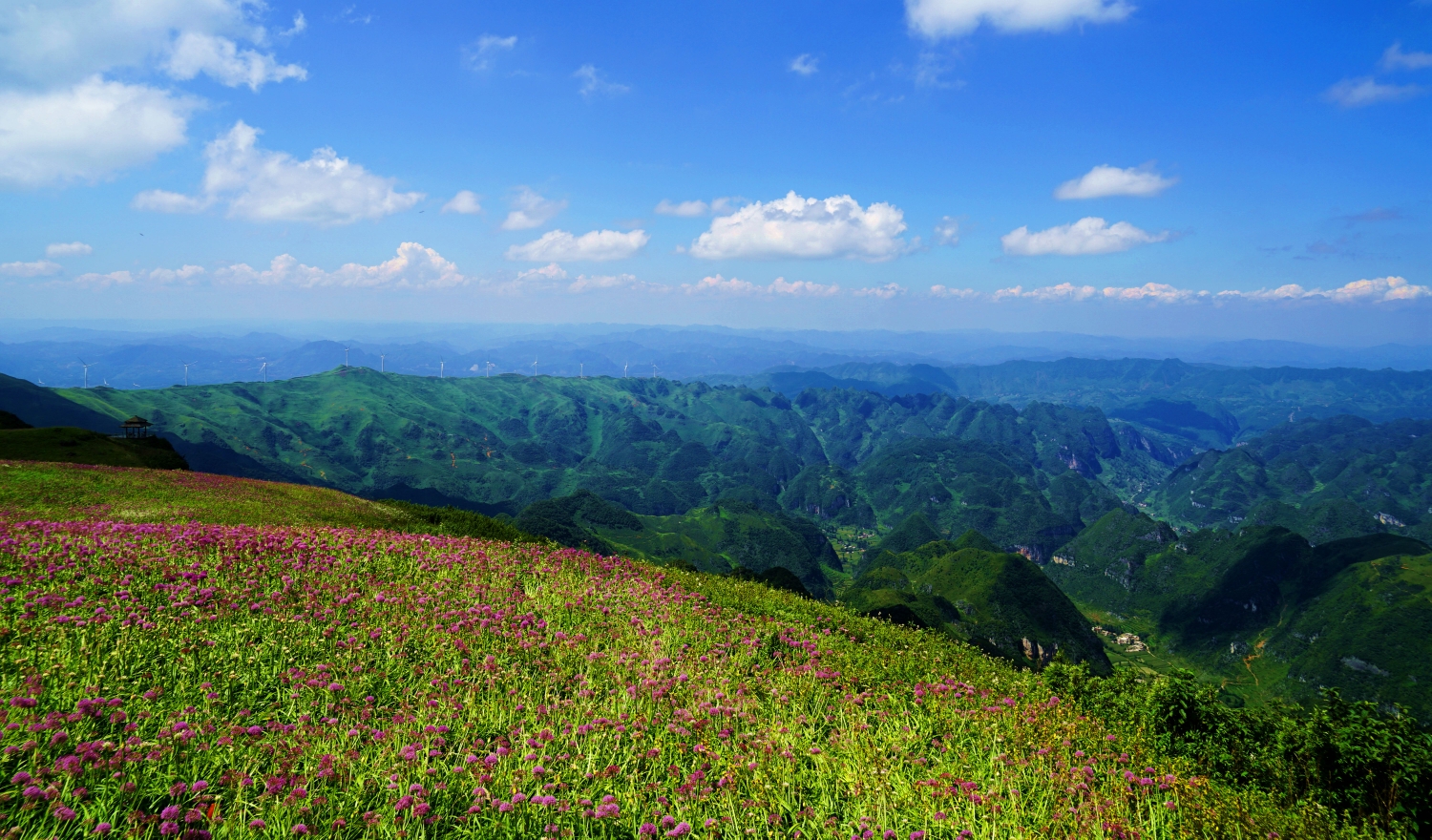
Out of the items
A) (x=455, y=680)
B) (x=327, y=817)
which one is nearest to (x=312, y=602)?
(x=455, y=680)

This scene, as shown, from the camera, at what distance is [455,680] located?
1050cm

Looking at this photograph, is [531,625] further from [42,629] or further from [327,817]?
[42,629]

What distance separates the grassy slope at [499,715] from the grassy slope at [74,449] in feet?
161

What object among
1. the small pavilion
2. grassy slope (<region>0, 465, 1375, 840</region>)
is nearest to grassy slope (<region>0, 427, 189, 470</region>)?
the small pavilion

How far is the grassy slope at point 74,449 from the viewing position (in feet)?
166

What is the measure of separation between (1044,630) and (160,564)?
224m

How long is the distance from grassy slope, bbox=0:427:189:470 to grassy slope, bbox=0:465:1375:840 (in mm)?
49079

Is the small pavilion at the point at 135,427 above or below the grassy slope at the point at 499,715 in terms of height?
above

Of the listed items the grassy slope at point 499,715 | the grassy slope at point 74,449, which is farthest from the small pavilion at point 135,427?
the grassy slope at point 499,715

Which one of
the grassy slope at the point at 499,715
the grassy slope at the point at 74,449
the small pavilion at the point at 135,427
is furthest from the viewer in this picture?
the small pavilion at the point at 135,427

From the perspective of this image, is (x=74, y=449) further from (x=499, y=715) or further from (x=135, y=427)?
(x=499, y=715)

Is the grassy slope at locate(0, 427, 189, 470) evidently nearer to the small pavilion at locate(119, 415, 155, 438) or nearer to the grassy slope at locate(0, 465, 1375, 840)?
the small pavilion at locate(119, 415, 155, 438)

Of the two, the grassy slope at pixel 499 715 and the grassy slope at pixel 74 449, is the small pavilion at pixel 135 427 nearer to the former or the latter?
the grassy slope at pixel 74 449

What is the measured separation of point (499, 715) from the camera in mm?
9523
